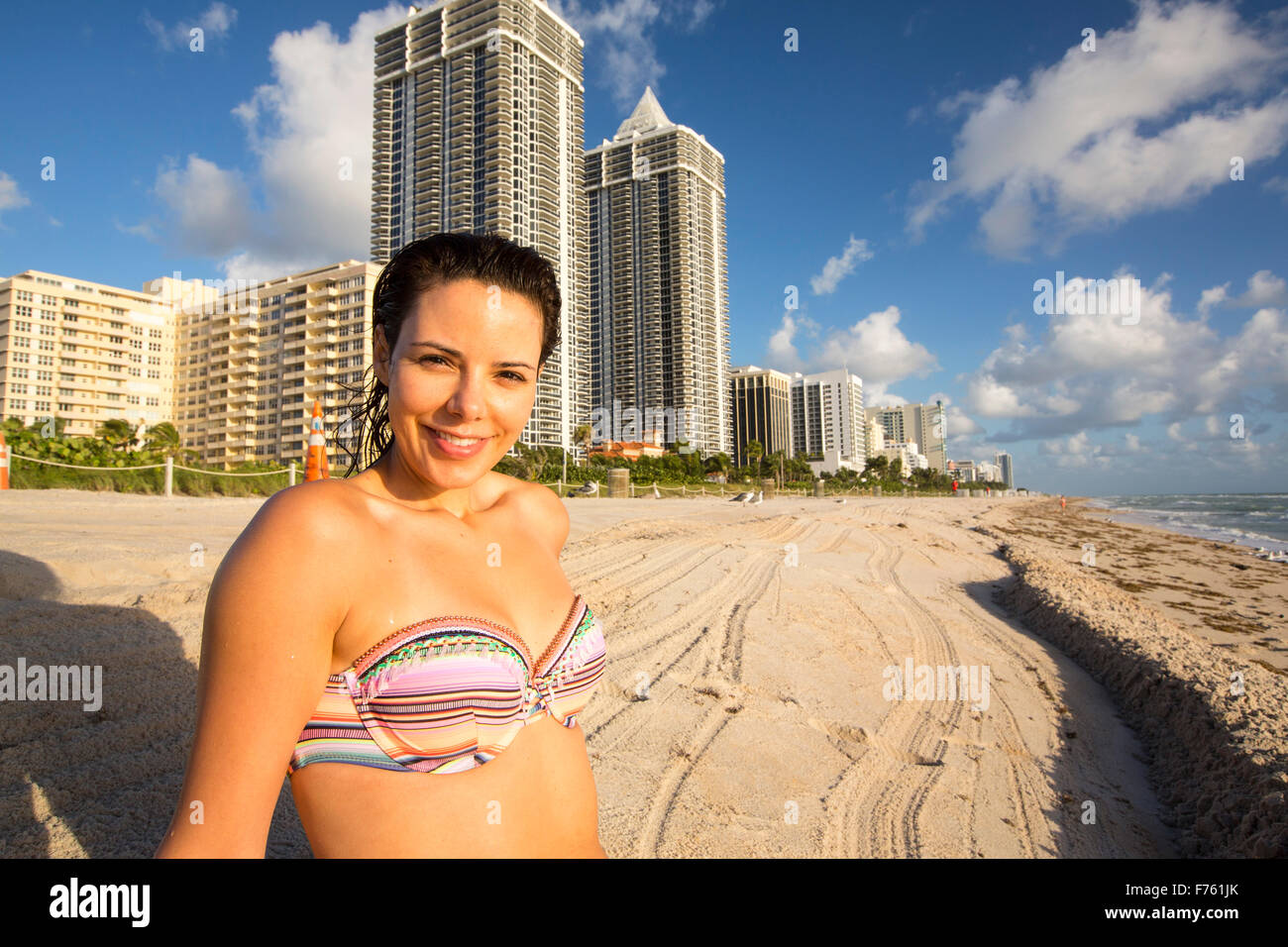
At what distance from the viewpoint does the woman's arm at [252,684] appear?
2.91ft

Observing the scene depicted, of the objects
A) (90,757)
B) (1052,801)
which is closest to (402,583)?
(90,757)

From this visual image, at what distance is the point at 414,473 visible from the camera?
1307 mm

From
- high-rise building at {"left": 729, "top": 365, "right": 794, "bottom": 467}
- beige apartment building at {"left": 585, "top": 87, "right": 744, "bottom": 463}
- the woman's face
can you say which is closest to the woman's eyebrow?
the woman's face

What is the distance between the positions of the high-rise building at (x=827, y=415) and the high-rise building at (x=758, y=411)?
473cm

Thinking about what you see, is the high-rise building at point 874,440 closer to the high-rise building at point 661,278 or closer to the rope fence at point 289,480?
the high-rise building at point 661,278

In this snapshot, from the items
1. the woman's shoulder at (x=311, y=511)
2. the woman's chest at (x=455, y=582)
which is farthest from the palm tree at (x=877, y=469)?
the woman's shoulder at (x=311, y=511)

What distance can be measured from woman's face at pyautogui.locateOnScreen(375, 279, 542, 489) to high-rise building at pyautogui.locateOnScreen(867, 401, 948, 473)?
564 ft

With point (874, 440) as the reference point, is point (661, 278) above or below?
above

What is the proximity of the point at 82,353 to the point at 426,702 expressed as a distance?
330 feet

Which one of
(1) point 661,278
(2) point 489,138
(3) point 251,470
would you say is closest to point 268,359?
(2) point 489,138

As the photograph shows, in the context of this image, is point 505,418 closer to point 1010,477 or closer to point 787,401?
point 787,401

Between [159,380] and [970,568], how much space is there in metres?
98.7

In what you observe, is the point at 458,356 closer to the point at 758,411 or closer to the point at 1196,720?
the point at 1196,720

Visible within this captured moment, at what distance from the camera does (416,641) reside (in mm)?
1071
